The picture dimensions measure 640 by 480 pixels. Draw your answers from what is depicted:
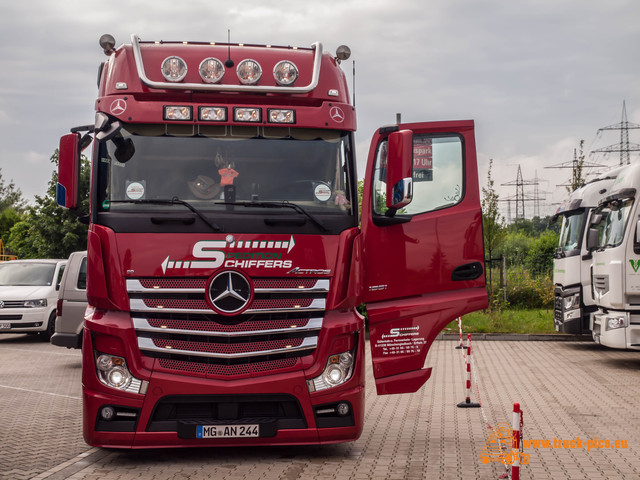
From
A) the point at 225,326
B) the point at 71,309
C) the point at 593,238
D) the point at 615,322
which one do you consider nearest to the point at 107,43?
the point at 225,326

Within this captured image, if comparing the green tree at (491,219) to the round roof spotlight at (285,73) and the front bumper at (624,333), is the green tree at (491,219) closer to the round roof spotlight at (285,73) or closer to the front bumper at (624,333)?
the front bumper at (624,333)

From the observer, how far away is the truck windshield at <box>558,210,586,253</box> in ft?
63.2

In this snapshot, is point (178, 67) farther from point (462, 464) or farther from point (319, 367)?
point (462, 464)

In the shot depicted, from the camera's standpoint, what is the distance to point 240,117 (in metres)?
7.73

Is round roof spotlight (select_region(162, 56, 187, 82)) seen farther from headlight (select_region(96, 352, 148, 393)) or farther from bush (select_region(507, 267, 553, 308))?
bush (select_region(507, 267, 553, 308))

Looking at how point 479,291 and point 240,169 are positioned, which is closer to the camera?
point 240,169

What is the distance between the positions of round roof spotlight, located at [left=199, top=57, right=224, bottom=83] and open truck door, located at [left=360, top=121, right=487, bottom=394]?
162cm

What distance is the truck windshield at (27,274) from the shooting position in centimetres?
2139

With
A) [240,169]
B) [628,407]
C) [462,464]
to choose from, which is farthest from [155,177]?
[628,407]

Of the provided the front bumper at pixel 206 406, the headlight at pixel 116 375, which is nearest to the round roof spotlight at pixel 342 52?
the front bumper at pixel 206 406

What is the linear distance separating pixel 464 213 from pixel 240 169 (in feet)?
7.27

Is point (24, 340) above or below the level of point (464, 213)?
below

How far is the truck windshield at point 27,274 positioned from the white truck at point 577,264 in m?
12.2

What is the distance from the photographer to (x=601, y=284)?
16094mm
